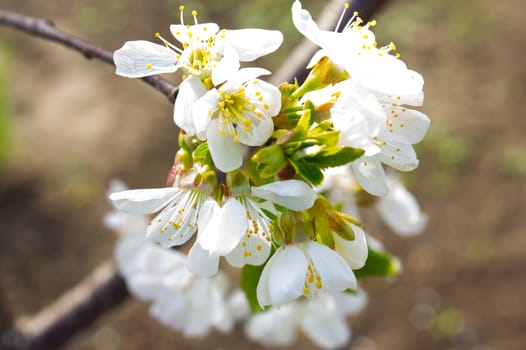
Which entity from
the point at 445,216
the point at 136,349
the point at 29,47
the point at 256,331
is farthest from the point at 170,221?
the point at 29,47

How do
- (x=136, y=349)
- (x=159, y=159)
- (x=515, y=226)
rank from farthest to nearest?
(x=159, y=159) < (x=515, y=226) < (x=136, y=349)

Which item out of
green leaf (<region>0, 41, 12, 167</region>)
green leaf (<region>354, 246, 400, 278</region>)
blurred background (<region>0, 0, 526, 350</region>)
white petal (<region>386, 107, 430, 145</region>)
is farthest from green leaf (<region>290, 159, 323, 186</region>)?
green leaf (<region>0, 41, 12, 167</region>)

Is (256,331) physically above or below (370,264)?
below

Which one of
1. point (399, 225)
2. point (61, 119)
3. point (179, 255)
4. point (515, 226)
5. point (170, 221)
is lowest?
point (61, 119)

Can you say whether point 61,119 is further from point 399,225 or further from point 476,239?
point 399,225

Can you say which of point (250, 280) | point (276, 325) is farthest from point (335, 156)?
point (276, 325)

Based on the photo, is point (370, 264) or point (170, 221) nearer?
point (170, 221)

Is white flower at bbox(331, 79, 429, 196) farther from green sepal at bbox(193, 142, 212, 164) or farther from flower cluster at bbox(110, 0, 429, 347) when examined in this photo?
green sepal at bbox(193, 142, 212, 164)
